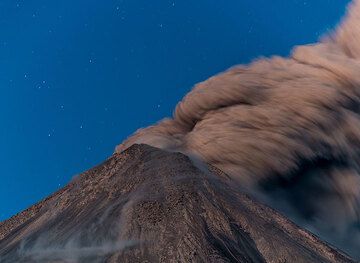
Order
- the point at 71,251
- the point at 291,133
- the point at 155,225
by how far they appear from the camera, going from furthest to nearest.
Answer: the point at 291,133 < the point at 71,251 < the point at 155,225

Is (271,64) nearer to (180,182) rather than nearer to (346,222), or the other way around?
(346,222)

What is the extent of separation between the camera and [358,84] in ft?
114

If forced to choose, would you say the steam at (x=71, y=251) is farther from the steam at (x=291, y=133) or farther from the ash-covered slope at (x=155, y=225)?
the steam at (x=291, y=133)

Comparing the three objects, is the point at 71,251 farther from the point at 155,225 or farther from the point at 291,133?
the point at 291,133

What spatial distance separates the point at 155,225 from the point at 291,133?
51.7 feet

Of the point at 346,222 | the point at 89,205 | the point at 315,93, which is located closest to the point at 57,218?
the point at 89,205

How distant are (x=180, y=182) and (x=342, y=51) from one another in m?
18.3

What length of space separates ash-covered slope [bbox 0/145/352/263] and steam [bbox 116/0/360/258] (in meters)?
9.13

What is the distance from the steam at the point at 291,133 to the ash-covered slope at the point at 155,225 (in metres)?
9.13

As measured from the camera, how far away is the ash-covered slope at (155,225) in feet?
58.3

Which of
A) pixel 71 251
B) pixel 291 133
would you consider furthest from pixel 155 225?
pixel 291 133

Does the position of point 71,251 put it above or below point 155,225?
above

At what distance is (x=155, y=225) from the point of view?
18.4 meters

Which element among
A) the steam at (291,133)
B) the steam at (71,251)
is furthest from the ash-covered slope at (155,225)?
the steam at (291,133)
